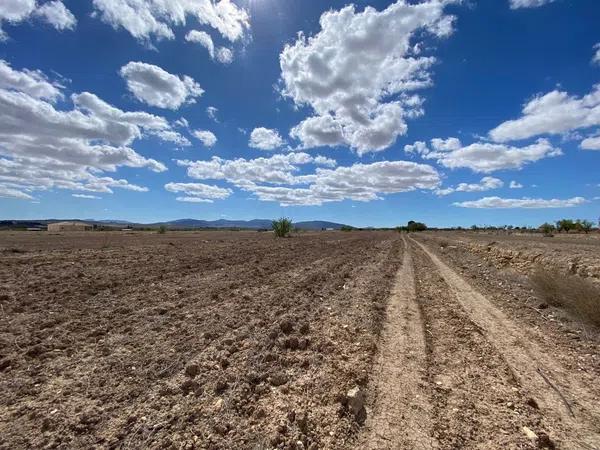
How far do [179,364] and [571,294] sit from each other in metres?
9.83

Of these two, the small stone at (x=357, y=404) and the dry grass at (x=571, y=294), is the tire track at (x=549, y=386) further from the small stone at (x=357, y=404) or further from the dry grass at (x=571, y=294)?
the small stone at (x=357, y=404)

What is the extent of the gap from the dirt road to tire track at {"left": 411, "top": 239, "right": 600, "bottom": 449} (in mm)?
12

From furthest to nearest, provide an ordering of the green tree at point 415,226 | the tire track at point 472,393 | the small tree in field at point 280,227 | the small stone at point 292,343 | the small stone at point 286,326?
the green tree at point 415,226
the small tree in field at point 280,227
the small stone at point 286,326
the small stone at point 292,343
the tire track at point 472,393

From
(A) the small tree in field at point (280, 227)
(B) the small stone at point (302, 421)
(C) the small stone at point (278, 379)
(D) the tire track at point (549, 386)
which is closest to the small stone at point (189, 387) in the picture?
(C) the small stone at point (278, 379)

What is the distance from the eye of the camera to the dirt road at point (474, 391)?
3559 mm

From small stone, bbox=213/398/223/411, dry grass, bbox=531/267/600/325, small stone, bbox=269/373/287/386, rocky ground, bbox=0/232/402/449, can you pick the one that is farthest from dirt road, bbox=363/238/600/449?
dry grass, bbox=531/267/600/325

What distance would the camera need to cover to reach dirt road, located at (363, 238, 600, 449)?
356cm

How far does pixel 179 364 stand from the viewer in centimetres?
492

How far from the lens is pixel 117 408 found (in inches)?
149

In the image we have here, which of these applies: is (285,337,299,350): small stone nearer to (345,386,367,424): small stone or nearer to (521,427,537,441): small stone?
(345,386,367,424): small stone

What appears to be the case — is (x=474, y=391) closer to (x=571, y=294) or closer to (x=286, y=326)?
(x=286, y=326)

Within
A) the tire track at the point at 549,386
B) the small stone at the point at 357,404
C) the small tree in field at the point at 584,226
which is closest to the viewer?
the tire track at the point at 549,386

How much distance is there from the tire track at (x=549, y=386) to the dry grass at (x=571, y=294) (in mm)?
1891

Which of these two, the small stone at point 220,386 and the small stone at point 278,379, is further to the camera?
the small stone at point 278,379
